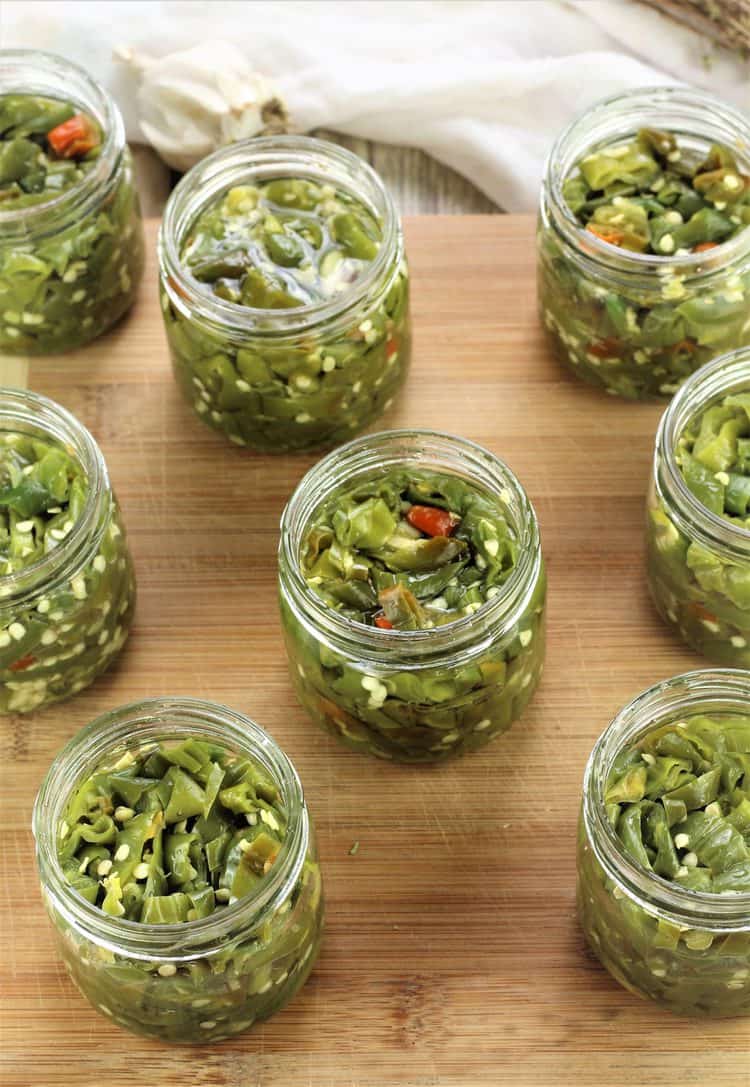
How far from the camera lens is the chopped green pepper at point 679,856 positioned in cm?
247

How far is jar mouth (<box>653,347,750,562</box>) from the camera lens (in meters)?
2.77

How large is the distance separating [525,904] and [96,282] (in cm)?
145

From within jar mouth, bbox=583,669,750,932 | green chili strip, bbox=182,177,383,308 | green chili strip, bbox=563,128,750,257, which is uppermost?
green chili strip, bbox=563,128,750,257

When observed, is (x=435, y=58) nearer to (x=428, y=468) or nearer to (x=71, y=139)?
(x=71, y=139)

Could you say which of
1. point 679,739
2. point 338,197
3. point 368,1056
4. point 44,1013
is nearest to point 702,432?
point 679,739

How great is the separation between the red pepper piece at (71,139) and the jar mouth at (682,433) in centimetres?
128

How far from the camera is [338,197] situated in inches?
128

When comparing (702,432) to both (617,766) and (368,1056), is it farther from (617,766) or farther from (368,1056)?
(368,1056)

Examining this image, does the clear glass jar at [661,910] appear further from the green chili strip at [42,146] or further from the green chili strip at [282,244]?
the green chili strip at [42,146]

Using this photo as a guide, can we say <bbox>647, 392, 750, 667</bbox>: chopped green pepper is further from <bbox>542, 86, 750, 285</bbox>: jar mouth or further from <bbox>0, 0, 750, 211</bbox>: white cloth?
<bbox>0, 0, 750, 211</bbox>: white cloth

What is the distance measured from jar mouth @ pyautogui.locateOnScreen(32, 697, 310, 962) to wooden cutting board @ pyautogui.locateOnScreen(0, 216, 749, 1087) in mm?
323

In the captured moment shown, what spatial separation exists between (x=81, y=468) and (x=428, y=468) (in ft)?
1.99

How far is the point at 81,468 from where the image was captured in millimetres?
2920

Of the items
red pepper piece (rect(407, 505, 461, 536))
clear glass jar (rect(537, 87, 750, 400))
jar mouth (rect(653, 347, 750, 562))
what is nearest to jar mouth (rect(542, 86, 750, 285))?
clear glass jar (rect(537, 87, 750, 400))
